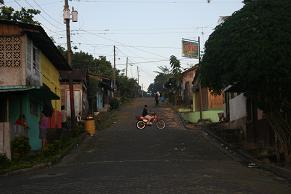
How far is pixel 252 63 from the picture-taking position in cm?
1756

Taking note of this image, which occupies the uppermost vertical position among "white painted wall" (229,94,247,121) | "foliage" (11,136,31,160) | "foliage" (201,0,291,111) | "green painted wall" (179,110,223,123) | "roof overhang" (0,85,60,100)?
"foliage" (201,0,291,111)

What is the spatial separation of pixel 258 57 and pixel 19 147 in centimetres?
933

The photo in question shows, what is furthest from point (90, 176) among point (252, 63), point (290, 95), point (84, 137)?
point (84, 137)

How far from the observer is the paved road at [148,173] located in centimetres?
1328

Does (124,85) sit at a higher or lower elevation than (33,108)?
higher

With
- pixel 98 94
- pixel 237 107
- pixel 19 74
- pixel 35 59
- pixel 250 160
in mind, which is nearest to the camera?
pixel 250 160

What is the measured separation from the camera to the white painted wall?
103ft

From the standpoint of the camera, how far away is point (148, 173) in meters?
16.2

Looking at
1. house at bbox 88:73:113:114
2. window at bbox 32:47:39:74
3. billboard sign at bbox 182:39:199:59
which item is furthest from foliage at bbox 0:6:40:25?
house at bbox 88:73:113:114

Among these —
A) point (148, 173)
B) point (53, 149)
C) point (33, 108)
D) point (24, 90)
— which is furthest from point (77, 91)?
point (148, 173)

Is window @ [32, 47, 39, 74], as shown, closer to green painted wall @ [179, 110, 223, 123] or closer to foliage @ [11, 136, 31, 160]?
foliage @ [11, 136, 31, 160]

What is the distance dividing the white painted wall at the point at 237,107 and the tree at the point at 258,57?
36.7 feet

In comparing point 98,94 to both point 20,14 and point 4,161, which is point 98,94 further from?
point 4,161

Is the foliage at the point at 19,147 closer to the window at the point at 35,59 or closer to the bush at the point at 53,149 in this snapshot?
the bush at the point at 53,149
